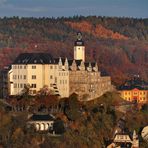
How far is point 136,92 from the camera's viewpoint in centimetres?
6009

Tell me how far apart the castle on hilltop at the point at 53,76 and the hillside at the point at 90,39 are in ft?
44.2

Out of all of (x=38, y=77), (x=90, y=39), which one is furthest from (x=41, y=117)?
(x=90, y=39)

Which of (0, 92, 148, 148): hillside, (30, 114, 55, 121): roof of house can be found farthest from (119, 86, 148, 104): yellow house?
(30, 114, 55, 121): roof of house

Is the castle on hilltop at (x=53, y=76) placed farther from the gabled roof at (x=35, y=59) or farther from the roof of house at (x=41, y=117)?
the roof of house at (x=41, y=117)

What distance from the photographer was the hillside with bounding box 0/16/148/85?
82.8m

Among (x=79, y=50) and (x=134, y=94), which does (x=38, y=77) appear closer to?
(x=79, y=50)

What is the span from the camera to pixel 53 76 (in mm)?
52469

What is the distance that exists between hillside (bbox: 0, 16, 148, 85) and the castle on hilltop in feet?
44.2

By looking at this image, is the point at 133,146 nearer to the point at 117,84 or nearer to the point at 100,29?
the point at 117,84

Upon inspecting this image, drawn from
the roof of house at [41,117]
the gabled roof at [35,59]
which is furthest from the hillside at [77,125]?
the gabled roof at [35,59]

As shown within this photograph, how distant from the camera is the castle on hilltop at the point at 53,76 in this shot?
171 ft

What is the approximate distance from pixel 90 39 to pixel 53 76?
5094cm

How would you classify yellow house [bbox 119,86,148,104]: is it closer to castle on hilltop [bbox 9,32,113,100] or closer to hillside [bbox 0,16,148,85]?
castle on hilltop [bbox 9,32,113,100]

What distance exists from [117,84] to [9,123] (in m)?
16.5
